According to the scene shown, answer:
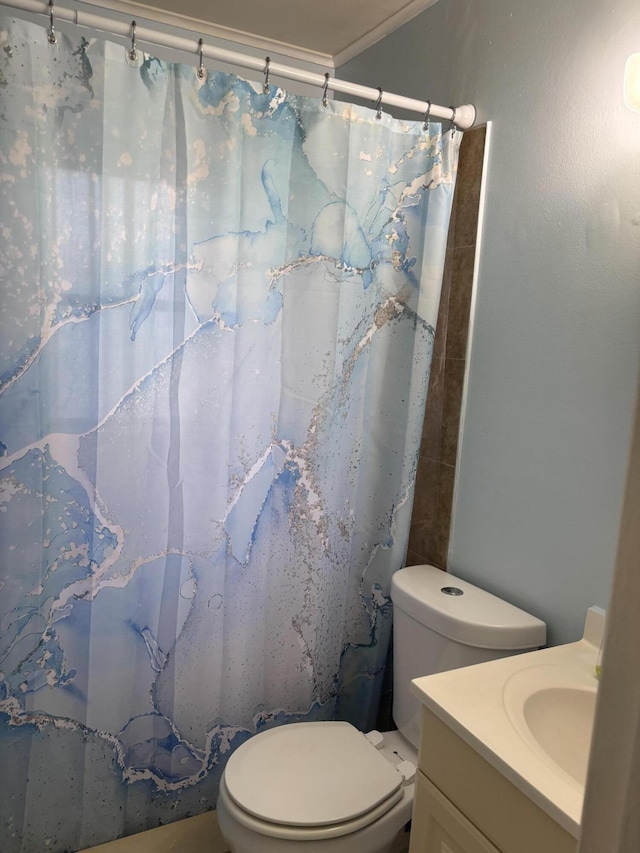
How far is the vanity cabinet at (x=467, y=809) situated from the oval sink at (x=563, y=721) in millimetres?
152

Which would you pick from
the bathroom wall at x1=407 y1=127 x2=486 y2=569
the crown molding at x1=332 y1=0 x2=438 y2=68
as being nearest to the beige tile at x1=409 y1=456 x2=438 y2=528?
the bathroom wall at x1=407 y1=127 x2=486 y2=569

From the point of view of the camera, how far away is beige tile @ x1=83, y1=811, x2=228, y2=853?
1.74 m

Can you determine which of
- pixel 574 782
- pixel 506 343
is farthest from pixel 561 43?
pixel 574 782

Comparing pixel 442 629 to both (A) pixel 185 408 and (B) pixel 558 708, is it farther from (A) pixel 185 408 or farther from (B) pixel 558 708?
(A) pixel 185 408

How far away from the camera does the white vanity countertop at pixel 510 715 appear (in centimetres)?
94

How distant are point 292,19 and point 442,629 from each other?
1882mm

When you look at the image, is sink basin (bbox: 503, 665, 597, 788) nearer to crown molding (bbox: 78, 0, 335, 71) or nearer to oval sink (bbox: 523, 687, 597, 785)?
oval sink (bbox: 523, 687, 597, 785)

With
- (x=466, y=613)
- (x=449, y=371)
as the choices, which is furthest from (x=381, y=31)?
(x=466, y=613)

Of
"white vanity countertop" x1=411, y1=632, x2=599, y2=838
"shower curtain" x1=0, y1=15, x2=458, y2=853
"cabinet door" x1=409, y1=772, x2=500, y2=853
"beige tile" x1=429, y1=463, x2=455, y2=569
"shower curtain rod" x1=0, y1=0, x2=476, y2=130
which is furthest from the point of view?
"beige tile" x1=429, y1=463, x2=455, y2=569

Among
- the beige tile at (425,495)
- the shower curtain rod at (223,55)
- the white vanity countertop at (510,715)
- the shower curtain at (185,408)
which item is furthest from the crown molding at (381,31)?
the white vanity countertop at (510,715)

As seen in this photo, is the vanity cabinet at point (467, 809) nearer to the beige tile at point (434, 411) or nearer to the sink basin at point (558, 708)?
the sink basin at point (558, 708)

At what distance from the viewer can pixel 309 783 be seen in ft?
4.77

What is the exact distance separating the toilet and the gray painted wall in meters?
0.14

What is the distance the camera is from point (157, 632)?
5.55 ft
